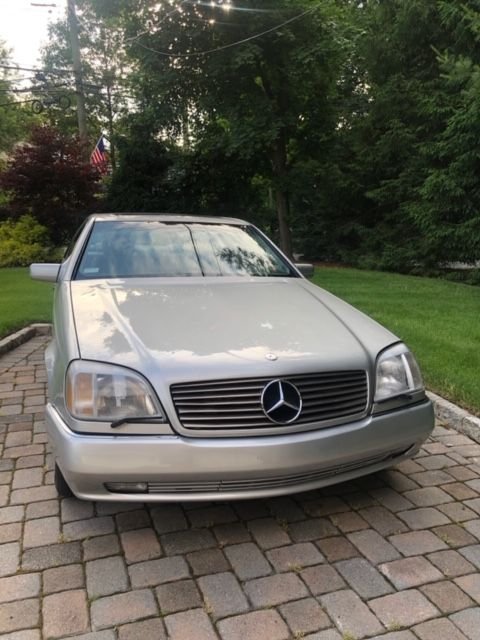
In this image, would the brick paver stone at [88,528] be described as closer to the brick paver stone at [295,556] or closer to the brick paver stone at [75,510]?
the brick paver stone at [75,510]

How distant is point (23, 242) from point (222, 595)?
15358 mm

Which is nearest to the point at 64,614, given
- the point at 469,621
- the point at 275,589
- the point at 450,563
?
the point at 275,589

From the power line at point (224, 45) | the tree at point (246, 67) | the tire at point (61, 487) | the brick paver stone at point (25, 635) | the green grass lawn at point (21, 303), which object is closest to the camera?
the brick paver stone at point (25, 635)

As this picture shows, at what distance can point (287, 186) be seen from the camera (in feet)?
50.1

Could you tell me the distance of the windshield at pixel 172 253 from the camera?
3.79 m

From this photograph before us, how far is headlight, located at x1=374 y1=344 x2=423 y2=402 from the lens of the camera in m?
2.63

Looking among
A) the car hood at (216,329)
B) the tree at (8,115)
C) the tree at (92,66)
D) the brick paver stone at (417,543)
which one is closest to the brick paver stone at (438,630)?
the brick paver stone at (417,543)

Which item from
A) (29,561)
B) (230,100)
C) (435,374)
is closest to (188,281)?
(29,561)

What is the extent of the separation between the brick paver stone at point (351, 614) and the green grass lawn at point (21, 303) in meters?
5.35

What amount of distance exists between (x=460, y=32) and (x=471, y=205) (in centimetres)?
355

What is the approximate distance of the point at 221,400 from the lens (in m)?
2.32

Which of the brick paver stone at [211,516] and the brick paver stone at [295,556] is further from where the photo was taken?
the brick paver stone at [211,516]

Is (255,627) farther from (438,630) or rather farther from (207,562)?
(438,630)

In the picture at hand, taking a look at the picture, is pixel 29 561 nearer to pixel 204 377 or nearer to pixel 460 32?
pixel 204 377
